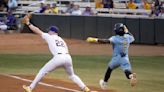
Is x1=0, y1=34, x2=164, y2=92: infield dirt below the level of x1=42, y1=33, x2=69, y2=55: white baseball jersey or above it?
below

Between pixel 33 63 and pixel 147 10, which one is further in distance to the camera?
pixel 147 10

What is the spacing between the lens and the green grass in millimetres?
14898

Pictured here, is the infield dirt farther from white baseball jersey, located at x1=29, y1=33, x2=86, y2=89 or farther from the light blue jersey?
white baseball jersey, located at x1=29, y1=33, x2=86, y2=89

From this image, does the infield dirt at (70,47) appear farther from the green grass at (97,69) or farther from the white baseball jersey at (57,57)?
the white baseball jersey at (57,57)

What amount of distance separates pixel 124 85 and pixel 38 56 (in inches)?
311

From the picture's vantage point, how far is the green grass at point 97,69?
14.9m

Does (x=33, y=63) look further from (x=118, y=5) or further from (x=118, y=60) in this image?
(x=118, y=5)

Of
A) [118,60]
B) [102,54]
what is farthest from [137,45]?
[118,60]

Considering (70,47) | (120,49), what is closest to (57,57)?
(120,49)

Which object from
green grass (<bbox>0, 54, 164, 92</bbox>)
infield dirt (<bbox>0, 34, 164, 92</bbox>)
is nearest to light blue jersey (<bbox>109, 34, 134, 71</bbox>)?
green grass (<bbox>0, 54, 164, 92</bbox>)

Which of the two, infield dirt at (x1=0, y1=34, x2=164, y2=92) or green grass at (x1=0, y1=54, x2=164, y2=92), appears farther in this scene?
infield dirt at (x1=0, y1=34, x2=164, y2=92)

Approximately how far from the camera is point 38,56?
2206 centimetres

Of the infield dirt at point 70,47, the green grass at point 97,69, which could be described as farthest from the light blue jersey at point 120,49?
the infield dirt at point 70,47

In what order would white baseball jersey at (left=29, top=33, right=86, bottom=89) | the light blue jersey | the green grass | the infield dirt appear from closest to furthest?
white baseball jersey at (left=29, top=33, right=86, bottom=89)
the light blue jersey
the green grass
the infield dirt
